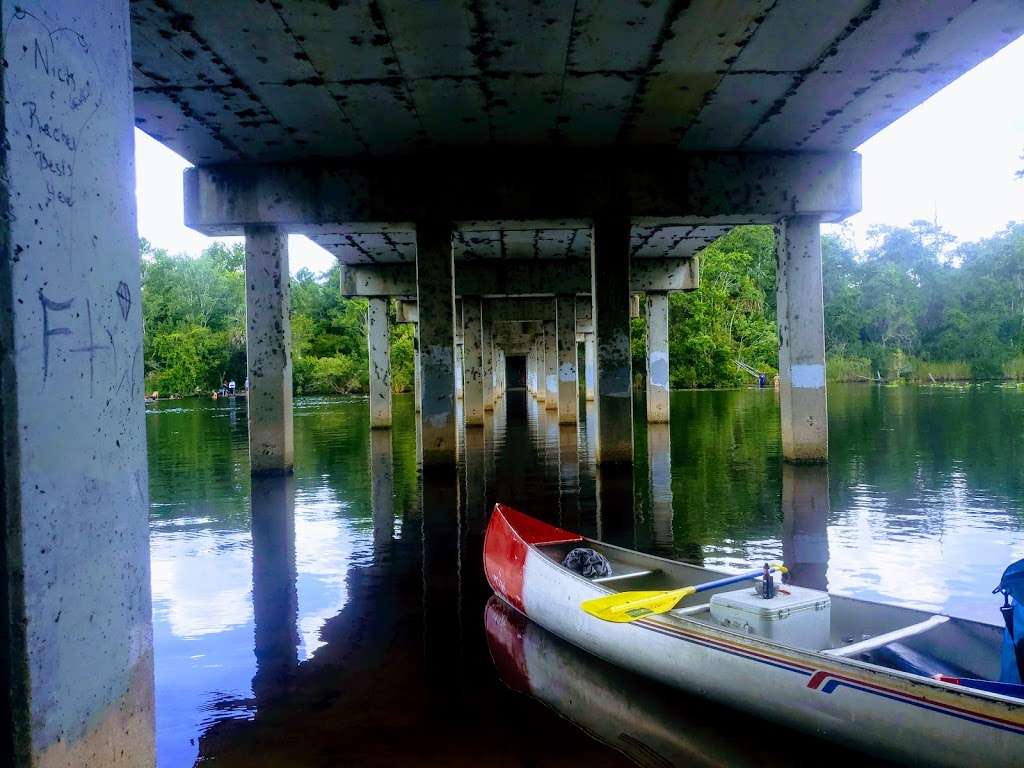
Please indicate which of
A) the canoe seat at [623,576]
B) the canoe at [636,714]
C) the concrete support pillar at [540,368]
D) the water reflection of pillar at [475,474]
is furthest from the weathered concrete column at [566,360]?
the canoe at [636,714]

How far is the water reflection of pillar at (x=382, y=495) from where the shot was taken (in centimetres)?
890

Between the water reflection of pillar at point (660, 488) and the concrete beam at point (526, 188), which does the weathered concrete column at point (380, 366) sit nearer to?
the water reflection of pillar at point (660, 488)

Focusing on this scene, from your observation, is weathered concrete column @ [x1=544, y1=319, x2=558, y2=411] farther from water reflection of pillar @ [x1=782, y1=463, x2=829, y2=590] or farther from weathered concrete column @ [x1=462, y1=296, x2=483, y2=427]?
water reflection of pillar @ [x1=782, y1=463, x2=829, y2=590]

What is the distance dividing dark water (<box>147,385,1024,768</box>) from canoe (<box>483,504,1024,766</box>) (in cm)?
27

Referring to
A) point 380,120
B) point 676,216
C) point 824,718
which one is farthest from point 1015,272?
point 824,718

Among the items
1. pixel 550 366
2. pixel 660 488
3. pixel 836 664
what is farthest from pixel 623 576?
pixel 550 366

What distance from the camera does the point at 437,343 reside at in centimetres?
1448

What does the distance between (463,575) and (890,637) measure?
4013 mm

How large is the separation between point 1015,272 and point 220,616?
75119mm

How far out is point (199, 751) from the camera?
4.09 meters

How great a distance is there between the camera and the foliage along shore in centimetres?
5888

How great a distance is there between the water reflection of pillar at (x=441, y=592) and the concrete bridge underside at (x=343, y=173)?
6.78ft

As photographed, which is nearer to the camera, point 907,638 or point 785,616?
point 907,638

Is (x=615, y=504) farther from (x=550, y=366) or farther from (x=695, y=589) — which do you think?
(x=550, y=366)
